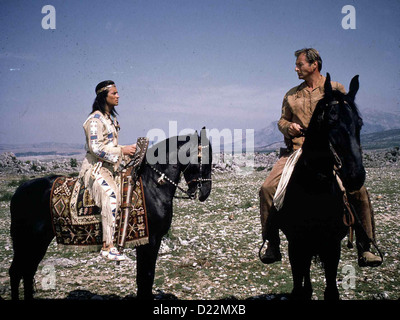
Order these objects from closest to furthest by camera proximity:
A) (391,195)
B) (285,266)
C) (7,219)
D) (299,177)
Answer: (299,177), (285,266), (7,219), (391,195)

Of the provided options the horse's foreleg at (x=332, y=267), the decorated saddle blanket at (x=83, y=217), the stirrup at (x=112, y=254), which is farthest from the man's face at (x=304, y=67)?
the stirrup at (x=112, y=254)

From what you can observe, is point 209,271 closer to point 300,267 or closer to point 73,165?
point 300,267

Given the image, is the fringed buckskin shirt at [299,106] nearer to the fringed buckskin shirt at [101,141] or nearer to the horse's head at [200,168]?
the horse's head at [200,168]

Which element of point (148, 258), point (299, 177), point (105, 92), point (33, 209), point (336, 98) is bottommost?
point (148, 258)

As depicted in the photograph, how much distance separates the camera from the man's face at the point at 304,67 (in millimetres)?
4039

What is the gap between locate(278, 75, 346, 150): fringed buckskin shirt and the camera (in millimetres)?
4055

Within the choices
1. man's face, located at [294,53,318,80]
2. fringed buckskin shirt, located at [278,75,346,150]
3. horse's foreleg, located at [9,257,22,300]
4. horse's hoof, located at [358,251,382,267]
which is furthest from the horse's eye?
horse's foreleg, located at [9,257,22,300]

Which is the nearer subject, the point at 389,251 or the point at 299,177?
the point at 299,177

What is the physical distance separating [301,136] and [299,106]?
0.47m

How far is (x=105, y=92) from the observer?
4.45 meters

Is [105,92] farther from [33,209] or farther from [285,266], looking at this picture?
[285,266]

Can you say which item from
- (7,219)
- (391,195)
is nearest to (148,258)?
(7,219)

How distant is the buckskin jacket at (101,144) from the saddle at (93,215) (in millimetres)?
254
